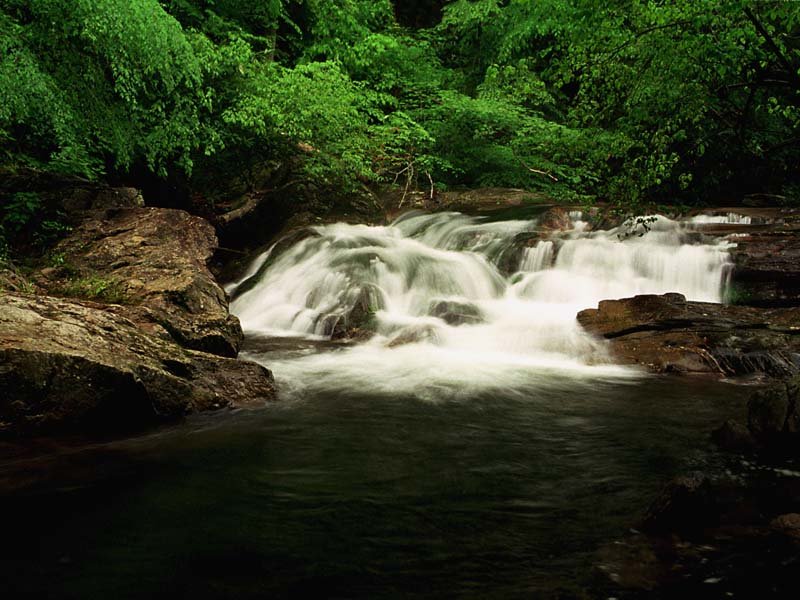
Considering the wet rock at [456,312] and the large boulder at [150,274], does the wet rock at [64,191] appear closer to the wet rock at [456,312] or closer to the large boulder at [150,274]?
the large boulder at [150,274]

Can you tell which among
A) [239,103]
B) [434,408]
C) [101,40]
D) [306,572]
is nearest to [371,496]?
[306,572]

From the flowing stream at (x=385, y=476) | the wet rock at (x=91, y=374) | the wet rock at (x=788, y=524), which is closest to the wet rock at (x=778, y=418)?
the flowing stream at (x=385, y=476)

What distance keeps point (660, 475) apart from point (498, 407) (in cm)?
225

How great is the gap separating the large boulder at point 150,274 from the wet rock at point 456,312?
4.01m

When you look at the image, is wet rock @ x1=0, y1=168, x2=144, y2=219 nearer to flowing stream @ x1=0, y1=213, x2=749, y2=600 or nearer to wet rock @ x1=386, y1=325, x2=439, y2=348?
flowing stream @ x1=0, y1=213, x2=749, y2=600

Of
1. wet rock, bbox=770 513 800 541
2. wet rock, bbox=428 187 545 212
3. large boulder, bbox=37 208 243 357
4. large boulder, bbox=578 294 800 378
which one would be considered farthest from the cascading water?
wet rock, bbox=770 513 800 541

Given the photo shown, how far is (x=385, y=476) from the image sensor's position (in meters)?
4.16

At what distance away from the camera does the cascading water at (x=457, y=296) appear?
8.04 m

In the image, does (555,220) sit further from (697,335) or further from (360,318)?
(360,318)

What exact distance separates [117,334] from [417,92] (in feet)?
52.9

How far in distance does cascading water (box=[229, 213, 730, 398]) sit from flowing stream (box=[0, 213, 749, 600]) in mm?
72

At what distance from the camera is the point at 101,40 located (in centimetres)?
737

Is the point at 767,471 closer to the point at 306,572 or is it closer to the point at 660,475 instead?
the point at 660,475

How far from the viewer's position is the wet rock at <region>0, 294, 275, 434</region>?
4379mm
